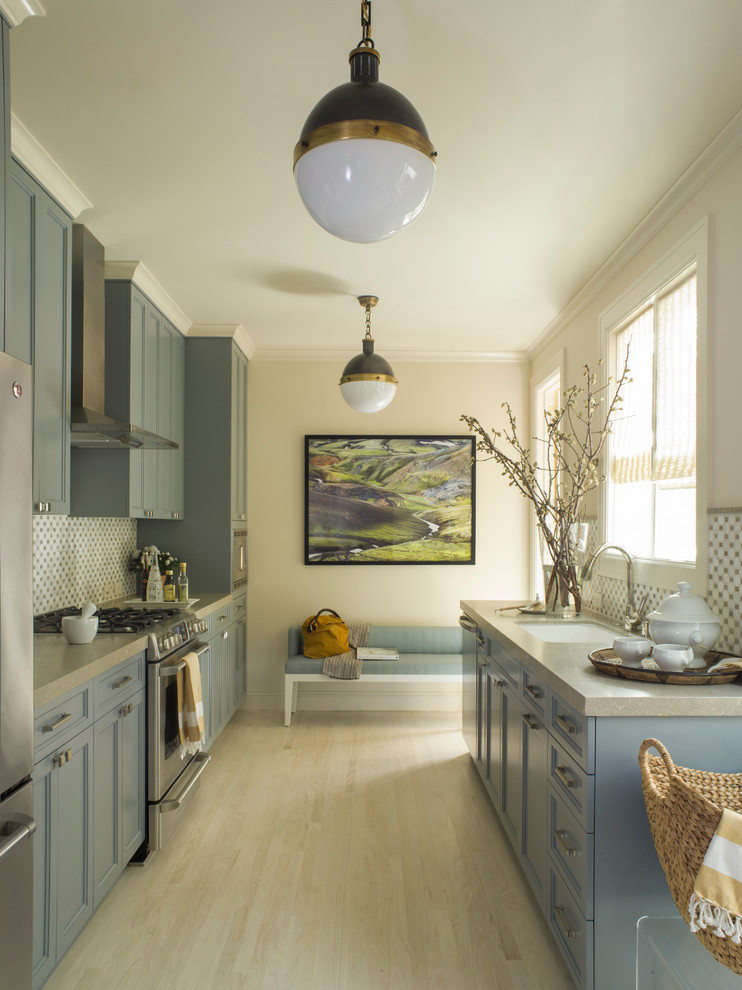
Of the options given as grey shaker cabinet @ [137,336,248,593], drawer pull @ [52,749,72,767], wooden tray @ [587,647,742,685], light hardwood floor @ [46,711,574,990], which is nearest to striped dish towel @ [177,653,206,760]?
light hardwood floor @ [46,711,574,990]

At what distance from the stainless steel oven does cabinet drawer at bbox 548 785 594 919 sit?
163 cm

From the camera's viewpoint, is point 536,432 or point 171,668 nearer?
point 171,668

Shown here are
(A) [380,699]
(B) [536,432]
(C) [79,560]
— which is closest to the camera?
(C) [79,560]

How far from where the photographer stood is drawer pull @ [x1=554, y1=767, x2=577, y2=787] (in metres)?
1.86

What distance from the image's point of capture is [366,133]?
1.33m

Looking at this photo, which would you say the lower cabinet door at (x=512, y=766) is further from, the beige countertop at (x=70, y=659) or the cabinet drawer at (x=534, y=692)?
the beige countertop at (x=70, y=659)

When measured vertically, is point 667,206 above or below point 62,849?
above

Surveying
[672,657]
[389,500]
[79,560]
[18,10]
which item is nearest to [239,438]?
Answer: [389,500]

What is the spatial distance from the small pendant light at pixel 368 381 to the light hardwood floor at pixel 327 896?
7.02 ft

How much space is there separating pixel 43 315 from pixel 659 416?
260cm

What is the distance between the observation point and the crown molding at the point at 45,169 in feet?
7.53

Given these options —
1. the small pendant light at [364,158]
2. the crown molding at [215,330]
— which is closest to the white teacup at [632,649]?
the small pendant light at [364,158]

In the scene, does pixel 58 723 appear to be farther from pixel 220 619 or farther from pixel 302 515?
pixel 302 515

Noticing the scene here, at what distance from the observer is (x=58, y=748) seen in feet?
6.62
